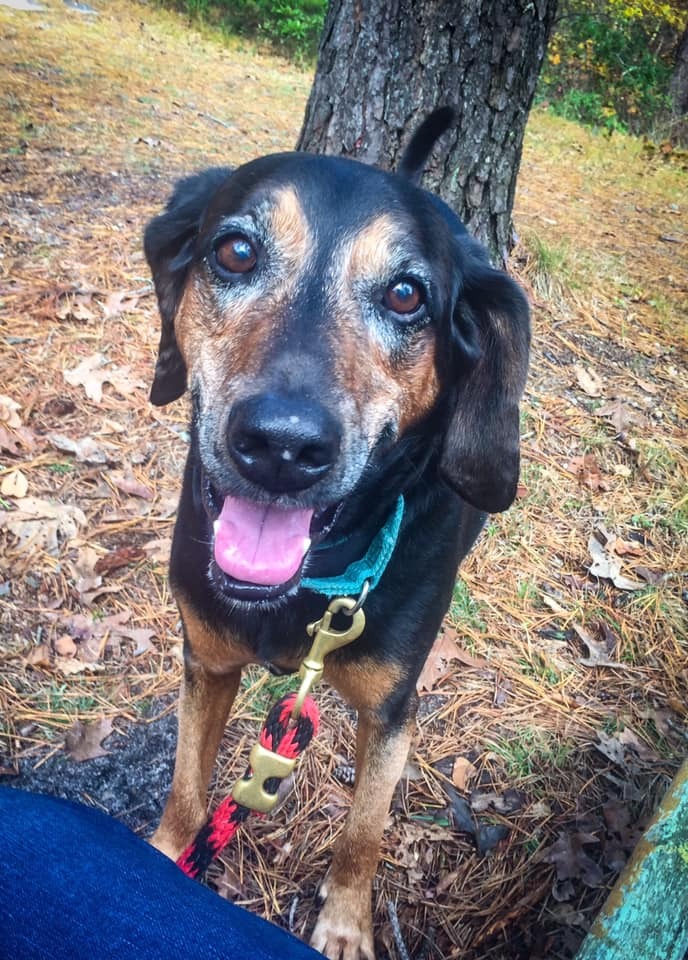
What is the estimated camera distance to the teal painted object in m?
1.51

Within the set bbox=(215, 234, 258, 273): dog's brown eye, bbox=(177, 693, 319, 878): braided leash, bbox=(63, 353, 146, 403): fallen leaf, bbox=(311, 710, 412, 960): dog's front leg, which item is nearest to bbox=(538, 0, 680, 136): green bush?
bbox=(63, 353, 146, 403): fallen leaf

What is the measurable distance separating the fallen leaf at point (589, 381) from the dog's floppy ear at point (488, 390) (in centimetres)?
252

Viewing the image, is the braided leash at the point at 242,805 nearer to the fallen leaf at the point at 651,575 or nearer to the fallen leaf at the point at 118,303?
the fallen leaf at the point at 651,575

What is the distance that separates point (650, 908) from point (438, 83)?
12.2ft

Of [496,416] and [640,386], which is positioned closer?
[496,416]

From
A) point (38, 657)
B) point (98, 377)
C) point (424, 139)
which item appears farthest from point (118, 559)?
point (424, 139)

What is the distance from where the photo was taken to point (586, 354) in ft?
15.3

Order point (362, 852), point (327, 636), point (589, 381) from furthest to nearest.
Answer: point (589, 381) < point (362, 852) < point (327, 636)

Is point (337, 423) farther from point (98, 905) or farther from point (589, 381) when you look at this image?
point (589, 381)

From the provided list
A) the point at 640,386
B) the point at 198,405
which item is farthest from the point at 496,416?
the point at 640,386

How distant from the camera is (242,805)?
1.73 m

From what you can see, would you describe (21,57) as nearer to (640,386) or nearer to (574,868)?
(640,386)

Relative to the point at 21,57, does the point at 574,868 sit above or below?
below

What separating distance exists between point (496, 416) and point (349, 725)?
139cm
